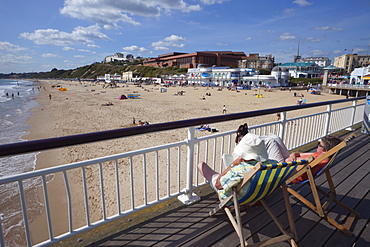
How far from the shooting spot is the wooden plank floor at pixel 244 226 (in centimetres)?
201

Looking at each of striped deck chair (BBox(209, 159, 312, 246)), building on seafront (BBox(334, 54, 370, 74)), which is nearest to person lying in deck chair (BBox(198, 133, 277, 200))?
striped deck chair (BBox(209, 159, 312, 246))

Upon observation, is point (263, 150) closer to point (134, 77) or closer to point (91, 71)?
point (134, 77)

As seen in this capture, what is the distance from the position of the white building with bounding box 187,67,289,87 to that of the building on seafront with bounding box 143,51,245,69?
1067 centimetres

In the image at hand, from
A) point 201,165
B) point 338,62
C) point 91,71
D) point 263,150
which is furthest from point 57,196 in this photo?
point 91,71

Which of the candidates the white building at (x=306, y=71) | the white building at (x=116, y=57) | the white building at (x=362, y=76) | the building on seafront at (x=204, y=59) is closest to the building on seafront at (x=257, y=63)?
the building on seafront at (x=204, y=59)

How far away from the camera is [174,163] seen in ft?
26.0

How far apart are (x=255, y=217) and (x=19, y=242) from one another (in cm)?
426

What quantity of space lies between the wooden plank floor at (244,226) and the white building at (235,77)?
62.3m

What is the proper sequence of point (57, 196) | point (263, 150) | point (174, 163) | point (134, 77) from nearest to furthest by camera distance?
1. point (263, 150)
2. point (57, 196)
3. point (174, 163)
4. point (134, 77)

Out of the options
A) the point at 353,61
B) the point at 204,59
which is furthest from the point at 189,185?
the point at 353,61

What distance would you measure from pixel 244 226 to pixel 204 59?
283ft

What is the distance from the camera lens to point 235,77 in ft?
214

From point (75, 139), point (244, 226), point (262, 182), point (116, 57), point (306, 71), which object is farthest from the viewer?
point (116, 57)

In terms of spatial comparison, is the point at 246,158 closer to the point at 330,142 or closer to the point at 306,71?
the point at 330,142
